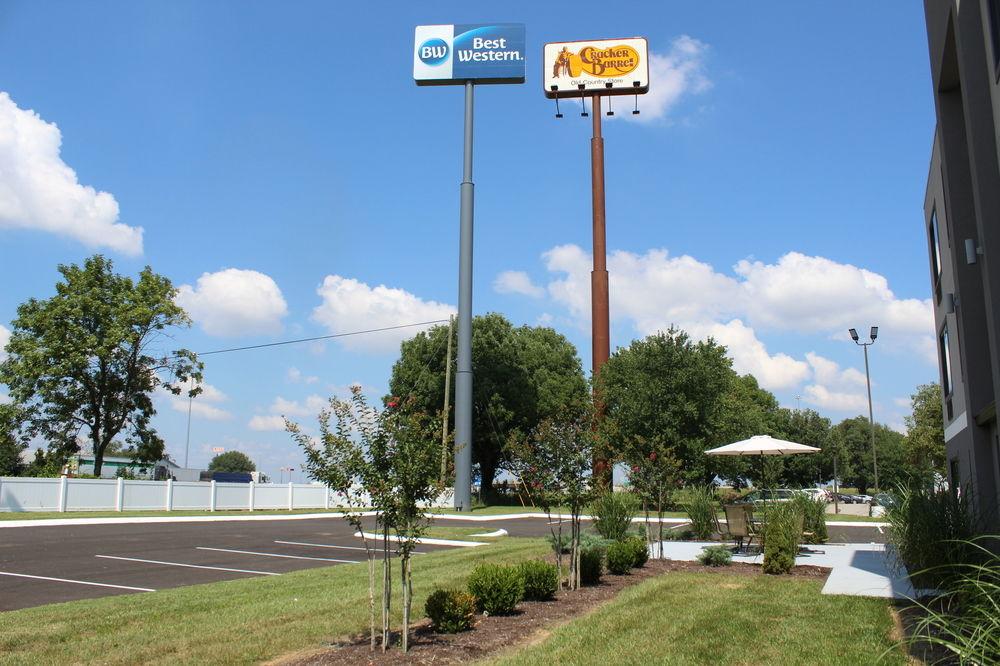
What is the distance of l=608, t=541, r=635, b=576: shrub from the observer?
12.1m

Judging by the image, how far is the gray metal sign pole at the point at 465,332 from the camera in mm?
34688

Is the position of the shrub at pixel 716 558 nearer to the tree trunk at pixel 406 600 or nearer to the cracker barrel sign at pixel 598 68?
the tree trunk at pixel 406 600

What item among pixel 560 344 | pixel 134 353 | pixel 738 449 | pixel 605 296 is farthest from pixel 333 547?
pixel 560 344

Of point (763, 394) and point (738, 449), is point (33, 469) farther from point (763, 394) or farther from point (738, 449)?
point (763, 394)

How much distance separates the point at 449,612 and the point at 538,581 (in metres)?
2.12

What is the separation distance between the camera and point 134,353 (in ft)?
136

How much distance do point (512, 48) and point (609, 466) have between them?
3209 centimetres

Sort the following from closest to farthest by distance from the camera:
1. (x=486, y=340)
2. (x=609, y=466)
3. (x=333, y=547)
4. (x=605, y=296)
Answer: (x=609, y=466) < (x=333, y=547) < (x=605, y=296) < (x=486, y=340)

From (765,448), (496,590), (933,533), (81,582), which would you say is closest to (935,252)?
(765,448)

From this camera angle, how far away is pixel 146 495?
1319 inches

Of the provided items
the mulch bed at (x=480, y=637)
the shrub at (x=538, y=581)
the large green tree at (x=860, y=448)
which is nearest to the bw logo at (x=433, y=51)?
the mulch bed at (x=480, y=637)

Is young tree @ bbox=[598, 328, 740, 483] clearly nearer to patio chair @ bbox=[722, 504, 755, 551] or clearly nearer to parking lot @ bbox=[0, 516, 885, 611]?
parking lot @ bbox=[0, 516, 885, 611]

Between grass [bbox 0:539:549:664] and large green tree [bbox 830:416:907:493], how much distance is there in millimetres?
77208

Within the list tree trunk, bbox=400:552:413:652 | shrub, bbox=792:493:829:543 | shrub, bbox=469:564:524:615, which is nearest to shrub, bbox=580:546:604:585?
shrub, bbox=469:564:524:615
